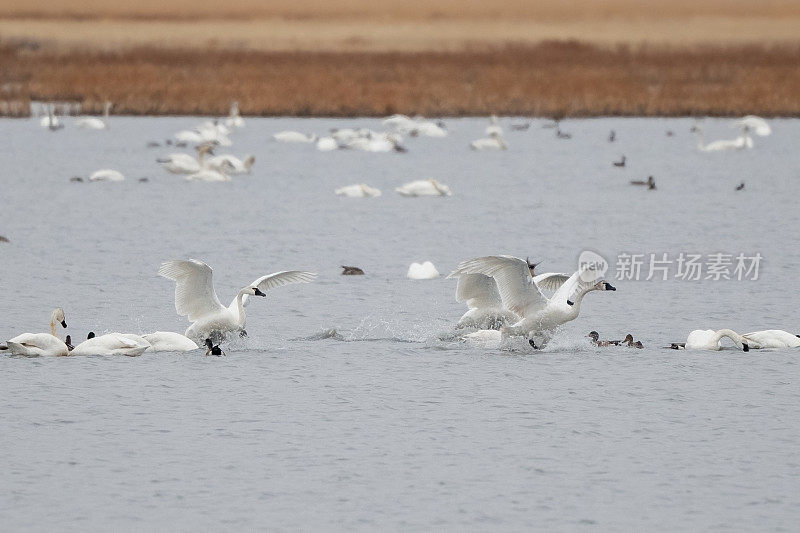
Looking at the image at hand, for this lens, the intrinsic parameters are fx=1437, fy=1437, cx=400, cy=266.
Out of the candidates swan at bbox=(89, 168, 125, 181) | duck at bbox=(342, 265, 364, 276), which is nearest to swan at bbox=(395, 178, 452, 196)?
swan at bbox=(89, 168, 125, 181)

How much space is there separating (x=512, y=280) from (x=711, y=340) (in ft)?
5.79

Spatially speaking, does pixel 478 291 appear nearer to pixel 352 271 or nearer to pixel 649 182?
pixel 352 271

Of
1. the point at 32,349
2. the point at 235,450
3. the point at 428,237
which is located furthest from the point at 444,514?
the point at 428,237

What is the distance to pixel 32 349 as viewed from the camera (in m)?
11.3

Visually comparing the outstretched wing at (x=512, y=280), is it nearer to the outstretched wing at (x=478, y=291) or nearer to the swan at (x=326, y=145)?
the outstretched wing at (x=478, y=291)

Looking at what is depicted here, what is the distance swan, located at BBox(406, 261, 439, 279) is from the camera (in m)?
16.0

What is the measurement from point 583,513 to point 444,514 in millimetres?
744

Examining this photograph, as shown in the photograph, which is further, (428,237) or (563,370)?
(428,237)

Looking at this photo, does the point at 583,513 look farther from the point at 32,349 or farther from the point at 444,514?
the point at 32,349

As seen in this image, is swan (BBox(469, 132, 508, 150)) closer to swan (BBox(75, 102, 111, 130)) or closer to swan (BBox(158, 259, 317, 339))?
swan (BBox(75, 102, 111, 130))

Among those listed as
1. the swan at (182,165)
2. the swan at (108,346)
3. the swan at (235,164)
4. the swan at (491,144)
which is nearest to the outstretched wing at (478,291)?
the swan at (108,346)

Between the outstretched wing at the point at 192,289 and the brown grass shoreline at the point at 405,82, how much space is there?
27555 millimetres

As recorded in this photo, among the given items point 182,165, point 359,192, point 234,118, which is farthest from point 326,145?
point 359,192

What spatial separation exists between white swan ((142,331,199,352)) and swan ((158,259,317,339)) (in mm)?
189
